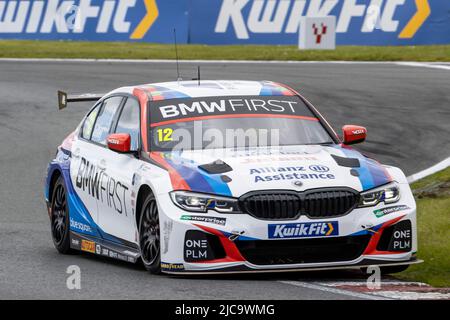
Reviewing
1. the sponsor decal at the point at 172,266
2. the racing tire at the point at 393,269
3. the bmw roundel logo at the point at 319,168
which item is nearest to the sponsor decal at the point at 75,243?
the sponsor decal at the point at 172,266

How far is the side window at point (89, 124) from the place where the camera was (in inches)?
453

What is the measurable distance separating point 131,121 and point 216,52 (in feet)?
69.7

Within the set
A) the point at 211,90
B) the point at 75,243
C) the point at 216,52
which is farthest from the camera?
the point at 216,52

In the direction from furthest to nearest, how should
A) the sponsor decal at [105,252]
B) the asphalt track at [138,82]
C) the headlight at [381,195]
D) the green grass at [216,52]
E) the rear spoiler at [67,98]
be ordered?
the green grass at [216,52], the rear spoiler at [67,98], the sponsor decal at [105,252], the headlight at [381,195], the asphalt track at [138,82]

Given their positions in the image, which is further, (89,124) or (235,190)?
(89,124)

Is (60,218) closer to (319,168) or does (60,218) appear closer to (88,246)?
(88,246)

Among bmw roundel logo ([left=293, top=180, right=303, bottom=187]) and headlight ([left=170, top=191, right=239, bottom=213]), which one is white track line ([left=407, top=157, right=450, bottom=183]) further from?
headlight ([left=170, top=191, right=239, bottom=213])

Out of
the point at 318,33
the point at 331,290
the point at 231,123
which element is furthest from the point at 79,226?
the point at 318,33

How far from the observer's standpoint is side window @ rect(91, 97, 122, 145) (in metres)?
11.1

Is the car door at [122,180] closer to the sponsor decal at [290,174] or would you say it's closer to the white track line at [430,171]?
the sponsor decal at [290,174]

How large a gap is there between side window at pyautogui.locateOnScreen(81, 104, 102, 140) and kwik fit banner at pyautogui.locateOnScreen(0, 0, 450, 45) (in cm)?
2117

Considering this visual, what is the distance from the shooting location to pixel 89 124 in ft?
38.0

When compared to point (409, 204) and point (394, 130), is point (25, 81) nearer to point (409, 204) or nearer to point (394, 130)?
point (394, 130)

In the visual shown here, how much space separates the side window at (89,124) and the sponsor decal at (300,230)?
3025 mm
